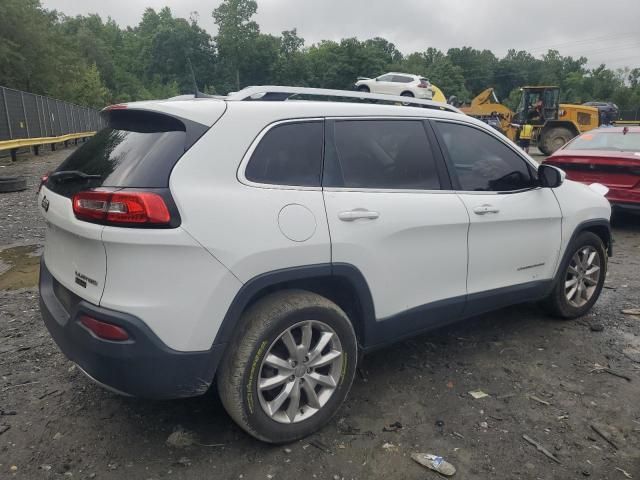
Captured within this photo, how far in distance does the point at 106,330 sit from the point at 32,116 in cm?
2018

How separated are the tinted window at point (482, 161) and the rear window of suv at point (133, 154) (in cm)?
177

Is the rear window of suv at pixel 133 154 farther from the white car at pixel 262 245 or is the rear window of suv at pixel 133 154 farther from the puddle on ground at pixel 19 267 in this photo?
the puddle on ground at pixel 19 267

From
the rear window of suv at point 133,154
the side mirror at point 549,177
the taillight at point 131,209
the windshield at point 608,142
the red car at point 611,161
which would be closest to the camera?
the taillight at point 131,209

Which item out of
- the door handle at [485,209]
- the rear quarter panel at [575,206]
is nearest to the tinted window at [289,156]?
the door handle at [485,209]

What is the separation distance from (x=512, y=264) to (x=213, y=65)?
3904cm

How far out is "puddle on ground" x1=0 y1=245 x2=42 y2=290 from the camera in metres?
5.10

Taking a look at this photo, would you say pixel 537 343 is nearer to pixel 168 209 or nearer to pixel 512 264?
pixel 512 264

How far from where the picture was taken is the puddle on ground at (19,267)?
5098 mm

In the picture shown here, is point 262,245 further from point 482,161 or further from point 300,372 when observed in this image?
point 482,161

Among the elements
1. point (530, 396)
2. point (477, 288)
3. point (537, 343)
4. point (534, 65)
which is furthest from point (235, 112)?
point (534, 65)

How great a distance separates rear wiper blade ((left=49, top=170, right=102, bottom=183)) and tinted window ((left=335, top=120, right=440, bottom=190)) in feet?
4.11

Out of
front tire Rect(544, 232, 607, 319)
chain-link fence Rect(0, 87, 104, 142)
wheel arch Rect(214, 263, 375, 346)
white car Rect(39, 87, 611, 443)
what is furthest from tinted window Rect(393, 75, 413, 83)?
wheel arch Rect(214, 263, 375, 346)

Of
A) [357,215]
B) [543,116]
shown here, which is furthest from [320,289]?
[543,116]

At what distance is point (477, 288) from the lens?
136 inches
